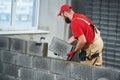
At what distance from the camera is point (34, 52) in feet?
18.1

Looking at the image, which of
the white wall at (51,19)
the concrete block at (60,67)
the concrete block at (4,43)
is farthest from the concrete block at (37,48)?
the white wall at (51,19)

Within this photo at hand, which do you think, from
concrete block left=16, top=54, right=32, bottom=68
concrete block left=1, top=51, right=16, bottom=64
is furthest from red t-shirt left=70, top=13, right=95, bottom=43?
concrete block left=1, top=51, right=16, bottom=64

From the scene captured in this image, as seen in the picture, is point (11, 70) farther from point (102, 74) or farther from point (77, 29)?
point (102, 74)

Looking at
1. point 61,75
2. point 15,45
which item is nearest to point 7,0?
point 15,45

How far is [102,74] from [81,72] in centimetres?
36

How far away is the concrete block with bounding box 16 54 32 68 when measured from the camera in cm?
555

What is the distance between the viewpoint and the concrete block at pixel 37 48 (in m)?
5.42

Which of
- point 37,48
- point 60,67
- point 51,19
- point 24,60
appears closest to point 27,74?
point 24,60

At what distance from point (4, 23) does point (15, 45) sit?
1487mm

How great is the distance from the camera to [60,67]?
16.9 ft

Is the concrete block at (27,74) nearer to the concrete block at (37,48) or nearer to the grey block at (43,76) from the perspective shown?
the grey block at (43,76)

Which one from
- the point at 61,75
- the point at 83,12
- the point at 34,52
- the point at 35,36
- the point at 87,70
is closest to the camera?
the point at 87,70

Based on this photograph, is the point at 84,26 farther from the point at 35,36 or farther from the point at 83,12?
the point at 83,12

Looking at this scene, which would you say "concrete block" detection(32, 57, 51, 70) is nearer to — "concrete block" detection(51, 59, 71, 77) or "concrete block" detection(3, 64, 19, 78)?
Result: "concrete block" detection(51, 59, 71, 77)
